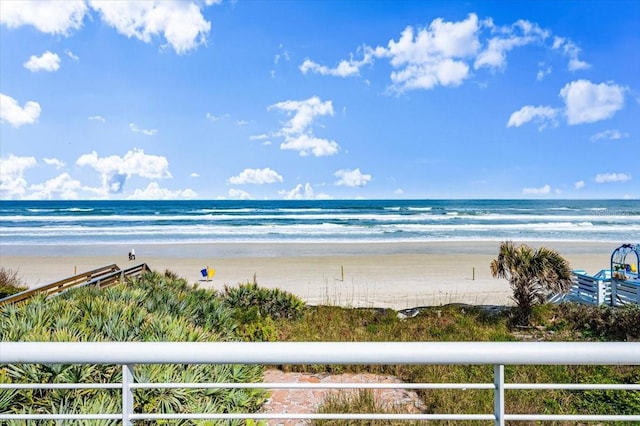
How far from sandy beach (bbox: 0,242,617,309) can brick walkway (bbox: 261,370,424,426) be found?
5.28 metres

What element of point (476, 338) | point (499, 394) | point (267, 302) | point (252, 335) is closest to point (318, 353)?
point (499, 394)

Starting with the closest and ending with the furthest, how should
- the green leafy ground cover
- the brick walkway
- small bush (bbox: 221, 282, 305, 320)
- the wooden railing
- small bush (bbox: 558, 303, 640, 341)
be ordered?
the green leafy ground cover, the brick walkway, the wooden railing, small bush (bbox: 558, 303, 640, 341), small bush (bbox: 221, 282, 305, 320)

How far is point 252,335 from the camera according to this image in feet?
21.6

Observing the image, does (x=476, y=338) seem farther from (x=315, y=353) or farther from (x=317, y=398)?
(x=315, y=353)

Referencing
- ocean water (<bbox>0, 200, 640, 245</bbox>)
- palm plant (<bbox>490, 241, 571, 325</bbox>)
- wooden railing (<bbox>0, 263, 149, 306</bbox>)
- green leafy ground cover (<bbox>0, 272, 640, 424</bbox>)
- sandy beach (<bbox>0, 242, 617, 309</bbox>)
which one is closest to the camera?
green leafy ground cover (<bbox>0, 272, 640, 424</bbox>)

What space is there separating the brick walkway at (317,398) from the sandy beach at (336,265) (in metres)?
5.28

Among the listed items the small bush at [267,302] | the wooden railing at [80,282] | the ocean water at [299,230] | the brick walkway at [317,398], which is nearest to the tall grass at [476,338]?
the brick walkway at [317,398]

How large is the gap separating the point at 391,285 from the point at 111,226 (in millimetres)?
37034

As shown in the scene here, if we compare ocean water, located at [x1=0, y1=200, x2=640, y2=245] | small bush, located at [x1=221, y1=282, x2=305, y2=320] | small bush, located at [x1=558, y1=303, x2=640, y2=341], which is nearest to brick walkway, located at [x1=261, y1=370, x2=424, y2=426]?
small bush, located at [x1=221, y1=282, x2=305, y2=320]

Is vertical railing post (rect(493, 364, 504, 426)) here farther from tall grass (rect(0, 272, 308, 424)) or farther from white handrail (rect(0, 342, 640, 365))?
tall grass (rect(0, 272, 308, 424))

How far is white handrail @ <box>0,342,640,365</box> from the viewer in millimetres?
1445

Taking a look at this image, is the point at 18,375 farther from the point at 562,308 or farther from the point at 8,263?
the point at 8,263

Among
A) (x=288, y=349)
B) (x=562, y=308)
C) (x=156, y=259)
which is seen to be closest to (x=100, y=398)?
(x=288, y=349)

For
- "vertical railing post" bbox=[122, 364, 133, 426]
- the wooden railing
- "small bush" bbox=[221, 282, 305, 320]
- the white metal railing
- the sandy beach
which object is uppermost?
the white metal railing
